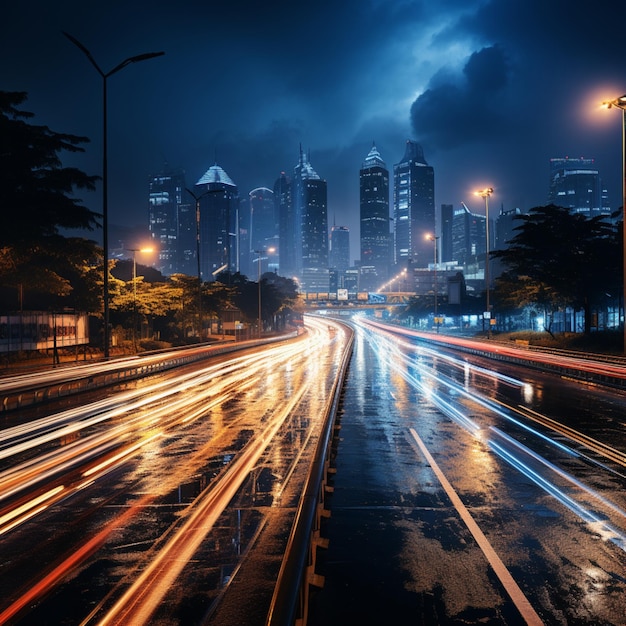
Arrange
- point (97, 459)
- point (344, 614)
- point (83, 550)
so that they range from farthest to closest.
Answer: point (97, 459) < point (83, 550) < point (344, 614)

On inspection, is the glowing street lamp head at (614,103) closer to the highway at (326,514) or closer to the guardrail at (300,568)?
the highway at (326,514)

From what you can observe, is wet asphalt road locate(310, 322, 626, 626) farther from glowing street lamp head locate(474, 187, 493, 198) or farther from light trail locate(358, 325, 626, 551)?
glowing street lamp head locate(474, 187, 493, 198)

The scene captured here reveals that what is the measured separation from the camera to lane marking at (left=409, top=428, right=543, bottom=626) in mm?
5395

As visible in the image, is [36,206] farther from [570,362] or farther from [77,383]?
[570,362]

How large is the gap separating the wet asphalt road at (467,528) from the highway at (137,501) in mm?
1310

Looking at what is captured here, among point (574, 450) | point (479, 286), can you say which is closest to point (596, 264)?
point (574, 450)

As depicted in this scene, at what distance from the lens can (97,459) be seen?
1202 centimetres

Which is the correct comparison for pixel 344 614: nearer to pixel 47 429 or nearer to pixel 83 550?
pixel 83 550

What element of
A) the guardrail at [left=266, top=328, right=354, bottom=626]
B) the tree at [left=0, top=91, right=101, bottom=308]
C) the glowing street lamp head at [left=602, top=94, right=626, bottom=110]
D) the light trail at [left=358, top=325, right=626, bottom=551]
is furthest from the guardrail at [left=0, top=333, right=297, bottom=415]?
the glowing street lamp head at [left=602, top=94, right=626, bottom=110]

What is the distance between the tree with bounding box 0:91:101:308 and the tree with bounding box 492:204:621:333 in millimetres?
37697

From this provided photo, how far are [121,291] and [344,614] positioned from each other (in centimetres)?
4861

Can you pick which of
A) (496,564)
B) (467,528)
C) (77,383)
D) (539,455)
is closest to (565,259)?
(539,455)

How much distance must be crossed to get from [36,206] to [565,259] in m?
43.1

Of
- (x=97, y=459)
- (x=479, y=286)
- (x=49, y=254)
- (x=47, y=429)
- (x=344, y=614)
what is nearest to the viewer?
(x=344, y=614)
